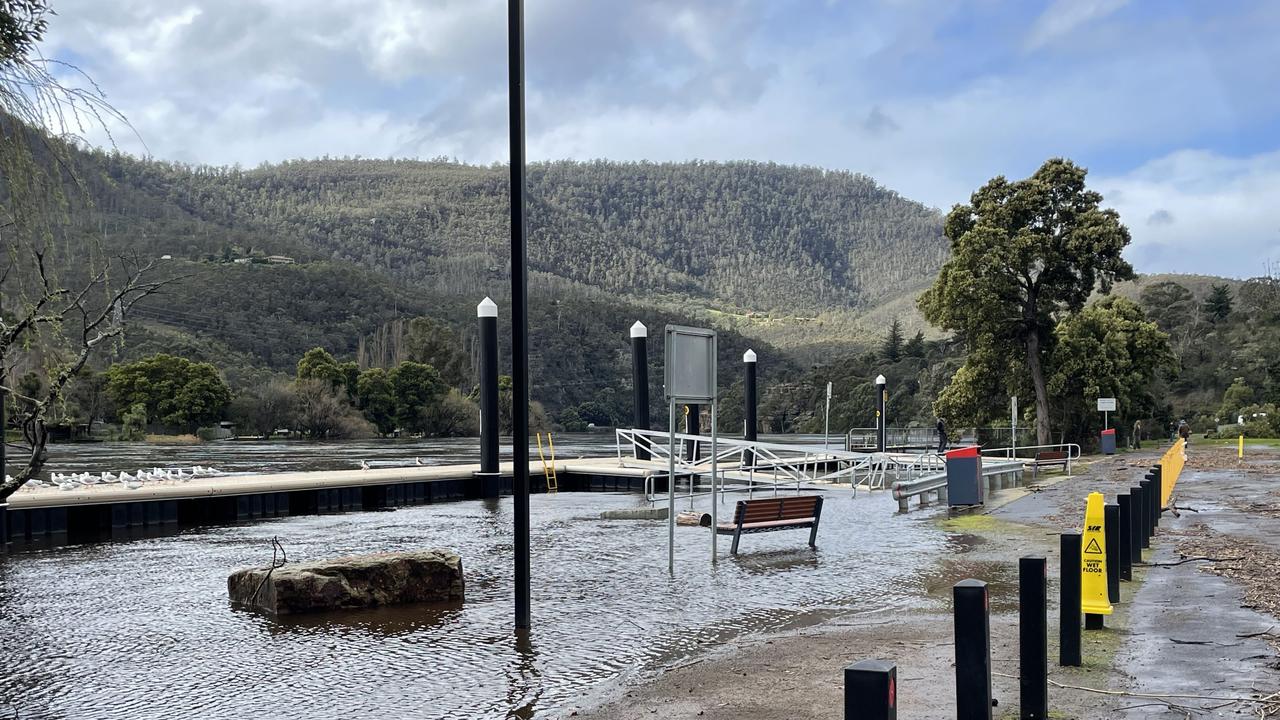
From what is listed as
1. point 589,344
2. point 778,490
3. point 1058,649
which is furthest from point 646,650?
point 589,344

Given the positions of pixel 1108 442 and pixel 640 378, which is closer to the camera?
pixel 640 378

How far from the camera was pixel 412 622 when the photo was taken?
9.09 meters

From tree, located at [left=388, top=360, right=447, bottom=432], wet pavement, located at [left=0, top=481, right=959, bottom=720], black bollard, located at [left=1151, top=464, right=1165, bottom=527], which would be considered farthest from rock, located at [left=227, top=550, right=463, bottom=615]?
tree, located at [left=388, top=360, right=447, bottom=432]

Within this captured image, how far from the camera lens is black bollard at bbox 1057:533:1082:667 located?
256 inches

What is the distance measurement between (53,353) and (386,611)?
3.47 meters

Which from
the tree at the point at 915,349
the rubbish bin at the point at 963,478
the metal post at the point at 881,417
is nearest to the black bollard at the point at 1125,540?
the rubbish bin at the point at 963,478

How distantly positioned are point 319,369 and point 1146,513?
6351cm

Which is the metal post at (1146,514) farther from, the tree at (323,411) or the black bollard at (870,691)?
the tree at (323,411)

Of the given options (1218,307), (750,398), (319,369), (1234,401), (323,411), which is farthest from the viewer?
(1218,307)

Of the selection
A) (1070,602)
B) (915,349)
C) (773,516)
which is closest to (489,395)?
(773,516)

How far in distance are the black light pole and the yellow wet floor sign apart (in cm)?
397

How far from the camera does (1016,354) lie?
4147 centimetres

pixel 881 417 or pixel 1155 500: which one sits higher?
pixel 881 417

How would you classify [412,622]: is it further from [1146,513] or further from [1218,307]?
[1218,307]
